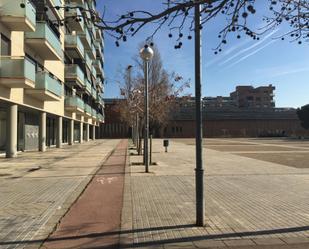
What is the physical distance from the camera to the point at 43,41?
88.8ft

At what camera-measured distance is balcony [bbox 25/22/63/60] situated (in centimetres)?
2688

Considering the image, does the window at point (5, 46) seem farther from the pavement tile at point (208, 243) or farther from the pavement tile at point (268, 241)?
the pavement tile at point (268, 241)

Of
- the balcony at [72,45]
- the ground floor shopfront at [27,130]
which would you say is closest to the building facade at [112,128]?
the ground floor shopfront at [27,130]

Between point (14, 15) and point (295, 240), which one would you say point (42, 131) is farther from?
point (295, 240)

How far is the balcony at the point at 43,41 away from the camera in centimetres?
2688

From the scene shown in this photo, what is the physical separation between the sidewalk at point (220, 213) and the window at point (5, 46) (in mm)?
11198

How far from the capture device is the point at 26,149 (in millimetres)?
32281

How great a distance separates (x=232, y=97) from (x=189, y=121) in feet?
169

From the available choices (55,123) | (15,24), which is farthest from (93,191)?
(55,123)

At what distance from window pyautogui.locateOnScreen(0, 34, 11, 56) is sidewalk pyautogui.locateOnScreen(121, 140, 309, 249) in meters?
11.2

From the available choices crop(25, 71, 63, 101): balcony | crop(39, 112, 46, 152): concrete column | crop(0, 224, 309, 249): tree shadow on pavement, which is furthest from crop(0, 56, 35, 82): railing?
crop(0, 224, 309, 249): tree shadow on pavement

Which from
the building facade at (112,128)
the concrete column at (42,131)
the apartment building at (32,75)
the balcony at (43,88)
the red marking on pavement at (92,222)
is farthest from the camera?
the building facade at (112,128)

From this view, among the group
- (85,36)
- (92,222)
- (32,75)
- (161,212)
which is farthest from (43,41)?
(85,36)

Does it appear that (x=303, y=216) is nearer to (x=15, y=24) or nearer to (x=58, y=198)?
(x=58, y=198)
